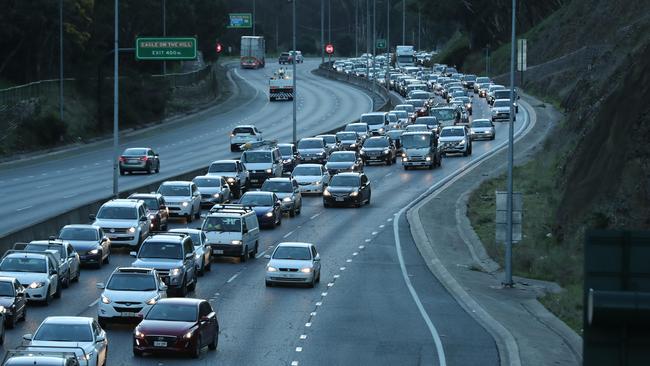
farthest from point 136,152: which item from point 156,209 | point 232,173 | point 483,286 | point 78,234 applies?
point 483,286

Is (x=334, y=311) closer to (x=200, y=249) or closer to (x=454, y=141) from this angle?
(x=200, y=249)

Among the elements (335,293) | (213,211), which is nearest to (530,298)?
(335,293)

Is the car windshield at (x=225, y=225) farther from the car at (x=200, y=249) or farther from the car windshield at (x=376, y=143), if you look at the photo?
the car windshield at (x=376, y=143)

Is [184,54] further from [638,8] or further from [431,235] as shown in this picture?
[638,8]

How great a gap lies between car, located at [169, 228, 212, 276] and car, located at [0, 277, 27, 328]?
8.70 m

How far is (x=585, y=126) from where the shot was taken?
228ft

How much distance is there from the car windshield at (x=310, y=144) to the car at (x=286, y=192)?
1736 centimetres

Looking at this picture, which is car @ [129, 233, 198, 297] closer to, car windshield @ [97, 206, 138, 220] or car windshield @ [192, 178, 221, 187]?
A: car windshield @ [97, 206, 138, 220]

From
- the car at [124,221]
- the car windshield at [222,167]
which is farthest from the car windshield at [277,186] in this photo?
the car at [124,221]

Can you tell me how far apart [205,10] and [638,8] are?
57.0m

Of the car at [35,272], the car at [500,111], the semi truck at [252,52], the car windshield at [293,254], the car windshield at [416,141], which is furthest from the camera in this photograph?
the semi truck at [252,52]

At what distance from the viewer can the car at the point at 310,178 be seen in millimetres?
65125

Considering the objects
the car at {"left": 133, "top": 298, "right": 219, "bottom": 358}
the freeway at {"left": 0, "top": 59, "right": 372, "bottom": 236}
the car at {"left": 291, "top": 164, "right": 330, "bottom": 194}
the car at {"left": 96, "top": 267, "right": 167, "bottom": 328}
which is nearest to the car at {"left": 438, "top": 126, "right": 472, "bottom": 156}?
the freeway at {"left": 0, "top": 59, "right": 372, "bottom": 236}

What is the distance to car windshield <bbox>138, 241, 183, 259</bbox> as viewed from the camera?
124ft
